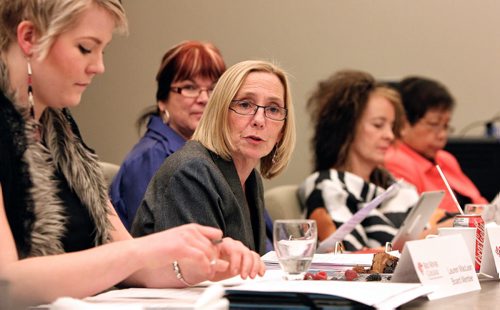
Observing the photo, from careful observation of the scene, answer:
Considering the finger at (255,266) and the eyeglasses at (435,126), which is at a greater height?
the finger at (255,266)

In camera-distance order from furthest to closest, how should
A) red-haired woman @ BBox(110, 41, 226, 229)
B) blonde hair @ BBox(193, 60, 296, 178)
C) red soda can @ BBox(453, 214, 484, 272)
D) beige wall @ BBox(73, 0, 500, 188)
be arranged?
beige wall @ BBox(73, 0, 500, 188)
red-haired woman @ BBox(110, 41, 226, 229)
blonde hair @ BBox(193, 60, 296, 178)
red soda can @ BBox(453, 214, 484, 272)

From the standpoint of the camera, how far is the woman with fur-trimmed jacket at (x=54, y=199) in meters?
1.50

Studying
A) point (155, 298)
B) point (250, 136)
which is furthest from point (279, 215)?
point (155, 298)

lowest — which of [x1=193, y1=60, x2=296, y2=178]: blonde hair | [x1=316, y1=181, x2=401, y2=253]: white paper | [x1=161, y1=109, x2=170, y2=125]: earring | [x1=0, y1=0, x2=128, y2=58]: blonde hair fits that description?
[x1=316, y1=181, x2=401, y2=253]: white paper

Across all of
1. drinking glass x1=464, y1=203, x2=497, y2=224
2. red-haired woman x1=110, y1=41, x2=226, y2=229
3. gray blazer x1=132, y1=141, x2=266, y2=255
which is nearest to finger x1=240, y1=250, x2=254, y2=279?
gray blazer x1=132, y1=141, x2=266, y2=255

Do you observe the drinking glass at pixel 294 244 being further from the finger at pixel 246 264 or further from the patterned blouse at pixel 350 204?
the patterned blouse at pixel 350 204

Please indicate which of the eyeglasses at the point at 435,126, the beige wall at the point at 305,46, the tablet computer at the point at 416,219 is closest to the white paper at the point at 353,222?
the tablet computer at the point at 416,219

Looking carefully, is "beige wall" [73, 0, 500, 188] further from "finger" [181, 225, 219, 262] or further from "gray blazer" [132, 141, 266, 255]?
"finger" [181, 225, 219, 262]

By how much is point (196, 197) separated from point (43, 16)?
72 cm

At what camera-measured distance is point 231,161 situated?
7.79 ft

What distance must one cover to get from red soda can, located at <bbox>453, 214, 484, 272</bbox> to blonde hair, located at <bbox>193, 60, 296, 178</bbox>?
607 millimetres

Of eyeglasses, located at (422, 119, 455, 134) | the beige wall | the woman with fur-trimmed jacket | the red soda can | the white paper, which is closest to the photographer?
the woman with fur-trimmed jacket

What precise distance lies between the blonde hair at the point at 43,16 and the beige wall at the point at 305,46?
3345 mm

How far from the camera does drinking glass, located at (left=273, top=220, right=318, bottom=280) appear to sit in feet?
5.83
